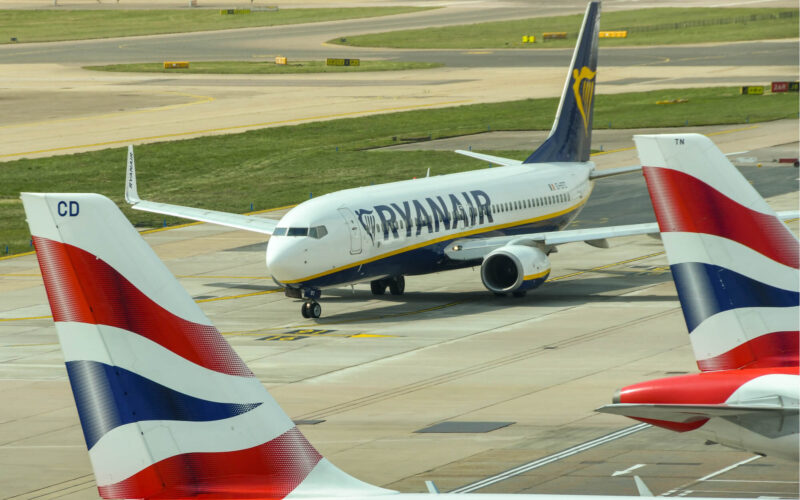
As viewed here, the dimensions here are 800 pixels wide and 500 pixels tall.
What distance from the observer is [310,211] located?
134 ft

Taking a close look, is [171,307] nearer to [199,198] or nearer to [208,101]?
[199,198]

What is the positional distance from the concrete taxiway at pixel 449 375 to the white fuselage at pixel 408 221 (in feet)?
5.28

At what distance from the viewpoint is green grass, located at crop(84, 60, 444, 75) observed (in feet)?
426

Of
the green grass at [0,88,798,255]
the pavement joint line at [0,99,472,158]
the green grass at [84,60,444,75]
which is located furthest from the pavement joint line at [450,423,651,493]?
the green grass at [84,60,444,75]

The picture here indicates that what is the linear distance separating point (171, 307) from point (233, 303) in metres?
31.2

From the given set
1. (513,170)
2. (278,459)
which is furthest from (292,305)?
(278,459)

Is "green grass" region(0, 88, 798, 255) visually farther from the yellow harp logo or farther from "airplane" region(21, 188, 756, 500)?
"airplane" region(21, 188, 756, 500)

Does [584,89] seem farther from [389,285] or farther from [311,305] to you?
[311,305]

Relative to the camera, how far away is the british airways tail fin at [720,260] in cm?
1655

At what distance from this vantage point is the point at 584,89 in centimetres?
5300

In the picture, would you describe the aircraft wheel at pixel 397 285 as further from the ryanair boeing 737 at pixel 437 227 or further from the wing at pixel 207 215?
the wing at pixel 207 215

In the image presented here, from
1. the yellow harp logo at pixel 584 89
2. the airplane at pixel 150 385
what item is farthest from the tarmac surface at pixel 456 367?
the airplane at pixel 150 385

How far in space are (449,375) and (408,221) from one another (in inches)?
418

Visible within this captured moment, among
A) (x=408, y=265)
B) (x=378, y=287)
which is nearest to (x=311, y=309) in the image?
(x=408, y=265)
